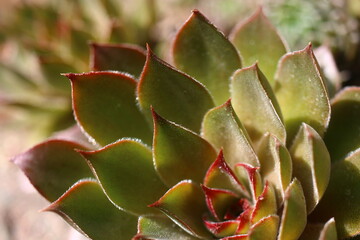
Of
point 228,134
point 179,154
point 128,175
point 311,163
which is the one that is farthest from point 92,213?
point 311,163

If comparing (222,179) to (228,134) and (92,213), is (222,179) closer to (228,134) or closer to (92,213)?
(228,134)

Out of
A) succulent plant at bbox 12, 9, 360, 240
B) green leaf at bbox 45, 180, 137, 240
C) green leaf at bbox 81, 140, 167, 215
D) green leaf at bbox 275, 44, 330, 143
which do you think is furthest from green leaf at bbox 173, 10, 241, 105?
green leaf at bbox 45, 180, 137, 240

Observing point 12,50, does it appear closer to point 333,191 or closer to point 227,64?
point 227,64

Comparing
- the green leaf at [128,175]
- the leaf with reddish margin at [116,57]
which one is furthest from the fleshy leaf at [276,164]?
the leaf with reddish margin at [116,57]

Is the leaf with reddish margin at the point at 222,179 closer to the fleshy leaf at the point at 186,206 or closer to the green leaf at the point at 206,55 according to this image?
the fleshy leaf at the point at 186,206

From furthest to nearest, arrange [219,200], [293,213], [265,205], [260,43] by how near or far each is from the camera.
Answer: [260,43] → [219,200] → [265,205] → [293,213]

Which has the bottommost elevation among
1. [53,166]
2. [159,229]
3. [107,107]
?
[159,229]

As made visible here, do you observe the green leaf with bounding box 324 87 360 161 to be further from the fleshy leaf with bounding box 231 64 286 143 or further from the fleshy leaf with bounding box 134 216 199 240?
the fleshy leaf with bounding box 134 216 199 240
